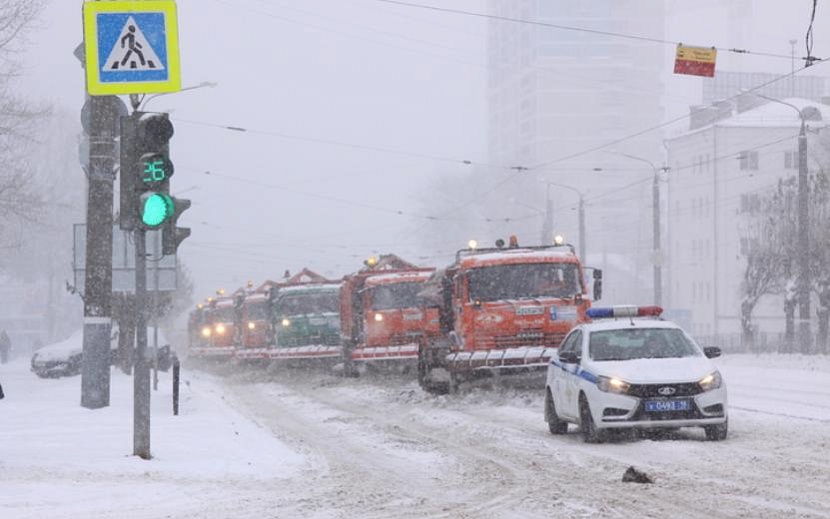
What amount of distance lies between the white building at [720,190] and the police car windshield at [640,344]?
71263mm

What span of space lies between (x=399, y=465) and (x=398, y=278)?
2176 centimetres

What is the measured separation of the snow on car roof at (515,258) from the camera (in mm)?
27625

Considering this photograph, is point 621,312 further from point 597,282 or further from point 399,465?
point 597,282

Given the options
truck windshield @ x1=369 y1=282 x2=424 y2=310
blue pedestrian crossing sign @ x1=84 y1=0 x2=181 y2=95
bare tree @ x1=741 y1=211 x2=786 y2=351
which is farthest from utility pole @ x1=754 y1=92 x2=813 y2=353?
blue pedestrian crossing sign @ x1=84 y1=0 x2=181 y2=95

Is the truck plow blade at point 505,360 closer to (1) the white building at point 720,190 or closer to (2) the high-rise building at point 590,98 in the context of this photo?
(1) the white building at point 720,190

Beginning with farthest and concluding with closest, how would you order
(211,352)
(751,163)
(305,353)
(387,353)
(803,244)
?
(751,163), (211,352), (305,353), (803,244), (387,353)

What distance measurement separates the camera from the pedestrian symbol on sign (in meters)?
14.0

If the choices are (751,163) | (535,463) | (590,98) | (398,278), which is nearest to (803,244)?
(398,278)

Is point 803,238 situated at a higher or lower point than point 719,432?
higher

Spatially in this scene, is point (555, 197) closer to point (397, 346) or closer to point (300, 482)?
point (397, 346)

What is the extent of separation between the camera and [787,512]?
34.0 ft

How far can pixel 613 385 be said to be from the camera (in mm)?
16719

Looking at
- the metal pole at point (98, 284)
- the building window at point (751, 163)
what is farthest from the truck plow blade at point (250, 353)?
the building window at point (751, 163)

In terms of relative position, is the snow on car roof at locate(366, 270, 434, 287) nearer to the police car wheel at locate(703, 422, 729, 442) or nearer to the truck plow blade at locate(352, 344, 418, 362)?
the truck plow blade at locate(352, 344, 418, 362)
